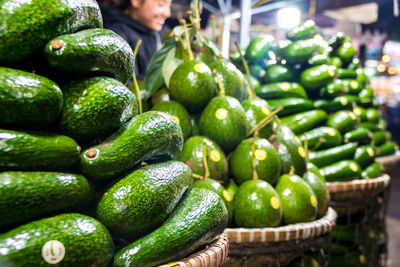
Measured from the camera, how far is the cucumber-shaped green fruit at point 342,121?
2.17 m

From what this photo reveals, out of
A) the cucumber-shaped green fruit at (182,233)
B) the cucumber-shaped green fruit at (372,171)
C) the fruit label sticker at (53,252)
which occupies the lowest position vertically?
the cucumber-shaped green fruit at (372,171)

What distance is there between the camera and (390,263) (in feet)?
9.56

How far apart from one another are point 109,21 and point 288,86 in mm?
1313

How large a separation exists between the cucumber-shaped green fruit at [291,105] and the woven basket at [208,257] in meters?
1.38

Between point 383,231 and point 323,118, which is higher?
point 323,118

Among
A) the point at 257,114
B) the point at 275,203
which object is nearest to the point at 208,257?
the point at 275,203

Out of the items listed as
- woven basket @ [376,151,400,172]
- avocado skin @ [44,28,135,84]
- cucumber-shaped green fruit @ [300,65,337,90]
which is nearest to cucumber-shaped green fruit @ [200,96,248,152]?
avocado skin @ [44,28,135,84]

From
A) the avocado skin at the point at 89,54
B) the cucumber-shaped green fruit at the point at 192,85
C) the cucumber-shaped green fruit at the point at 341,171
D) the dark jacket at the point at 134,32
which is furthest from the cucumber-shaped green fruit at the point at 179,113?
the dark jacket at the point at 134,32

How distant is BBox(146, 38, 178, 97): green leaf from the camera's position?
1498 mm

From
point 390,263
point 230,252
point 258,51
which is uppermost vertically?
point 258,51

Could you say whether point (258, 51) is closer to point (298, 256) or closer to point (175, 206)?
point (298, 256)

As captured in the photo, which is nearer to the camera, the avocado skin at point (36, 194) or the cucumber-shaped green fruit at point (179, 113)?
the avocado skin at point (36, 194)

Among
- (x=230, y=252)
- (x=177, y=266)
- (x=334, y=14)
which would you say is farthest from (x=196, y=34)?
(x=334, y=14)

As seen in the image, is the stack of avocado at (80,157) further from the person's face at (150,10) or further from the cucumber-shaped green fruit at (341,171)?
the person's face at (150,10)
